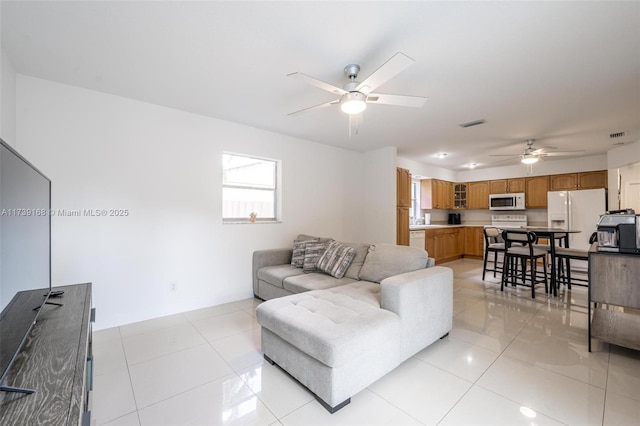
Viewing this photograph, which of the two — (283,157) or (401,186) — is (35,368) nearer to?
(283,157)

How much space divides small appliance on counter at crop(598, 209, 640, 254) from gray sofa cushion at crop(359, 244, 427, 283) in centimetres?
147

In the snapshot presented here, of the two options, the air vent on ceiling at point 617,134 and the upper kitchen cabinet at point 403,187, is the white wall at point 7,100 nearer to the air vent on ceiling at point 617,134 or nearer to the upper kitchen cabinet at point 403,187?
the upper kitchen cabinet at point 403,187

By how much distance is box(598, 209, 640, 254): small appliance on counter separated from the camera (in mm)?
2137

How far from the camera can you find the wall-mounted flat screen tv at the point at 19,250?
105 cm

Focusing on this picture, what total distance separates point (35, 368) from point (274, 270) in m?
2.51

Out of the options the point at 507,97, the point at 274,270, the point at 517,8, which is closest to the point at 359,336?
the point at 274,270

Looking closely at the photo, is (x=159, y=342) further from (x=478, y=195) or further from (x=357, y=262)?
(x=478, y=195)

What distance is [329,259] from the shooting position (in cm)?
330

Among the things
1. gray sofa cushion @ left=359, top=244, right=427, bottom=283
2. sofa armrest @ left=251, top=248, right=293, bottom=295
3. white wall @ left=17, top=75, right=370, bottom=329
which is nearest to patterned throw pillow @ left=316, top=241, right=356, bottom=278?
gray sofa cushion @ left=359, top=244, right=427, bottom=283

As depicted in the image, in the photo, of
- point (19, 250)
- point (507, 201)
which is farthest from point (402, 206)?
point (19, 250)

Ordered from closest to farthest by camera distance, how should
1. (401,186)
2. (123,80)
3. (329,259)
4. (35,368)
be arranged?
(35,368)
(123,80)
(329,259)
(401,186)

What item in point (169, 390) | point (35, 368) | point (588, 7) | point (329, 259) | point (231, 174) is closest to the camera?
point (35, 368)

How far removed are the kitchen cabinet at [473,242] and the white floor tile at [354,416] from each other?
6295 millimetres

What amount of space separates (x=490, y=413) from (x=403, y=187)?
4038 mm
